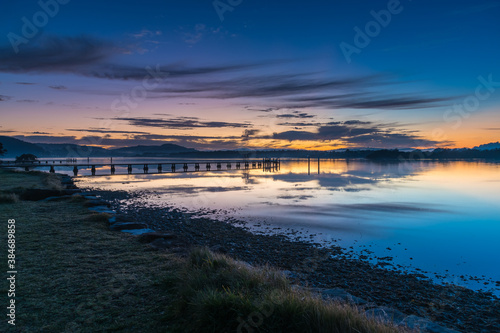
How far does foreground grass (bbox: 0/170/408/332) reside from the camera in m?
3.79

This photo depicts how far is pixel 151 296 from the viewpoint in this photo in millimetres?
5102

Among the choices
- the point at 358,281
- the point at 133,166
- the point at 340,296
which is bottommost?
the point at 358,281

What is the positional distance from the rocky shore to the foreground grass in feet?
2.61

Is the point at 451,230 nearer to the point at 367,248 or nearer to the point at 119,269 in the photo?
the point at 367,248

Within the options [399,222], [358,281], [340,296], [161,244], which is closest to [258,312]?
[340,296]

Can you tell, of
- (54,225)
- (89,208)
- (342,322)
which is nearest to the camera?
(342,322)

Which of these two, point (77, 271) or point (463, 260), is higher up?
point (77, 271)

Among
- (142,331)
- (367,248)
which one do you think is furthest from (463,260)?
(142,331)

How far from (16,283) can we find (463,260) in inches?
514

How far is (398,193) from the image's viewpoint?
88.7ft

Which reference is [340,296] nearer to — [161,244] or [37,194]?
A: [161,244]

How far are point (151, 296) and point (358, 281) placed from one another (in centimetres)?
530

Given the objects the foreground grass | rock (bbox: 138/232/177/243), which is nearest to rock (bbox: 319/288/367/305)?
the foreground grass

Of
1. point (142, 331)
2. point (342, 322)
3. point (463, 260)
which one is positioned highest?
point (342, 322)
